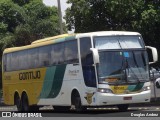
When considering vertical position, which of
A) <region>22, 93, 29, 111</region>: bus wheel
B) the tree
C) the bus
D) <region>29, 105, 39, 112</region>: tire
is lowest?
<region>29, 105, 39, 112</region>: tire

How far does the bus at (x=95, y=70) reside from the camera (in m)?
19.5

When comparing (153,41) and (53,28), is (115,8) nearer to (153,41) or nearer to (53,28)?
(153,41)

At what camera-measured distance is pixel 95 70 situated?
1967 cm

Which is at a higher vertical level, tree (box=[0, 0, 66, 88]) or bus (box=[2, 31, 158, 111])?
tree (box=[0, 0, 66, 88])

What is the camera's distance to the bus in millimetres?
19547

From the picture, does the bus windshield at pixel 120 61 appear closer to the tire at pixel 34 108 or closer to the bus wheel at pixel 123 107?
the bus wheel at pixel 123 107

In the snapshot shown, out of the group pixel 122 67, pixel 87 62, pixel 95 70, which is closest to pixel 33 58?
pixel 87 62

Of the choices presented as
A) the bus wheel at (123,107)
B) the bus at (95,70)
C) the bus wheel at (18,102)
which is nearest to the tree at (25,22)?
the bus wheel at (18,102)

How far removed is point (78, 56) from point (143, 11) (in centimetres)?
686

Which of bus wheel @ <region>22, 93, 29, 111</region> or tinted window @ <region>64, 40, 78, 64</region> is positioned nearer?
tinted window @ <region>64, 40, 78, 64</region>

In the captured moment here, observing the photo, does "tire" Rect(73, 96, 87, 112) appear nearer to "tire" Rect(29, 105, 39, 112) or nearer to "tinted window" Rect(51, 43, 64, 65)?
"tinted window" Rect(51, 43, 64, 65)

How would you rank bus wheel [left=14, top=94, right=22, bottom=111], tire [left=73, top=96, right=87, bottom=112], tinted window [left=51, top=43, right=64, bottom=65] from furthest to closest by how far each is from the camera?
bus wheel [left=14, top=94, right=22, bottom=111] → tinted window [left=51, top=43, right=64, bottom=65] → tire [left=73, top=96, right=87, bottom=112]

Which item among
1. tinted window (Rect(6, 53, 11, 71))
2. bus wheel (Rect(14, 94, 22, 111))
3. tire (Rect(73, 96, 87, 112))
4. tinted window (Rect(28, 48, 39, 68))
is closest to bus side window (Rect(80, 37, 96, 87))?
tire (Rect(73, 96, 87, 112))

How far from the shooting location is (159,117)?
16391 mm
